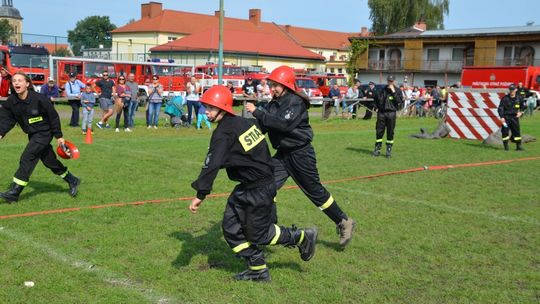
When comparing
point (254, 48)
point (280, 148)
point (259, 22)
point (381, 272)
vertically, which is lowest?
point (381, 272)

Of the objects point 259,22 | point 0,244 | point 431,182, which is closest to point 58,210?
point 0,244

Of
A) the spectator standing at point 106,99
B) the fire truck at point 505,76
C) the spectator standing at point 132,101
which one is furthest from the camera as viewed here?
the fire truck at point 505,76

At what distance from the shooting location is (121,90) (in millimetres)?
17969

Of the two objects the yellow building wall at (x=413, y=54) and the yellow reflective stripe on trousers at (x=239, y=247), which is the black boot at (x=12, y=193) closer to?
the yellow reflective stripe on trousers at (x=239, y=247)

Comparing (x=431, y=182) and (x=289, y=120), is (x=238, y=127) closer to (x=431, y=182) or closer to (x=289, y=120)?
(x=289, y=120)

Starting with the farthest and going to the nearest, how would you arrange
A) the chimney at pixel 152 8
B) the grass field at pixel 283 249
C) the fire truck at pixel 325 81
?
the chimney at pixel 152 8 < the fire truck at pixel 325 81 < the grass field at pixel 283 249

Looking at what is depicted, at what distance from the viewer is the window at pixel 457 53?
190ft

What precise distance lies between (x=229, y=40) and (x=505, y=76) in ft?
119

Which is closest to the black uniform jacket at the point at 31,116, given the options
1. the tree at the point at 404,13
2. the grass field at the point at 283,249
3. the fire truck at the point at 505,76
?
the grass field at the point at 283,249

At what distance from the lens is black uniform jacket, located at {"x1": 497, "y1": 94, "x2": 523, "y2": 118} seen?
47.6 ft

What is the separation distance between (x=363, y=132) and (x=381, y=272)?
15054 mm

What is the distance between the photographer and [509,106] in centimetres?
1458

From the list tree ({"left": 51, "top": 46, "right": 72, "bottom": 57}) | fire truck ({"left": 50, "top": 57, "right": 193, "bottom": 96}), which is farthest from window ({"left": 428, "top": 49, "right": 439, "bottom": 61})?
tree ({"left": 51, "top": 46, "right": 72, "bottom": 57})

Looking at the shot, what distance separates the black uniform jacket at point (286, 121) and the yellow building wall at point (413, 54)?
56640 mm
